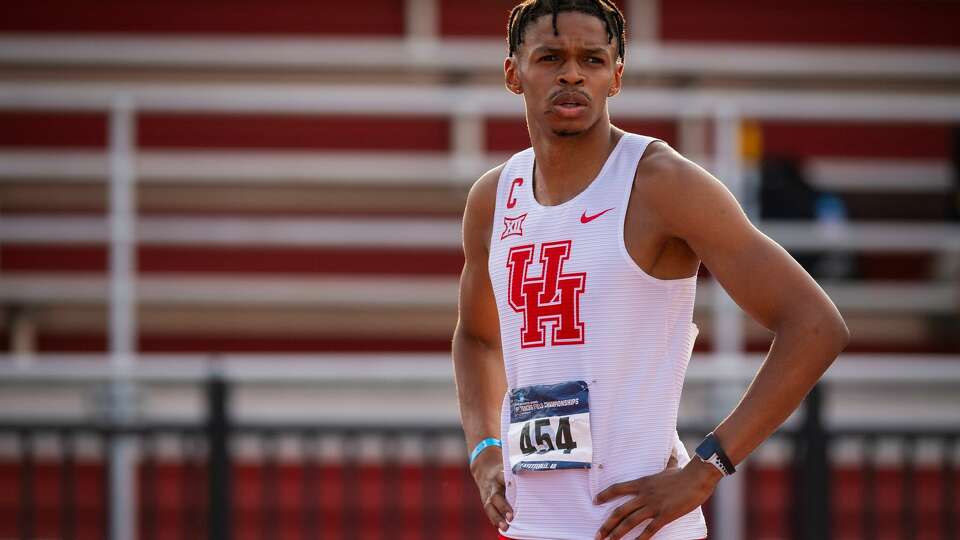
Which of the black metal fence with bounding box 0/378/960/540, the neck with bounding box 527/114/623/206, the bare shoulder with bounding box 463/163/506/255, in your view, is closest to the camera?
the neck with bounding box 527/114/623/206

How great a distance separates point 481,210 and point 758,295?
0.66 metres

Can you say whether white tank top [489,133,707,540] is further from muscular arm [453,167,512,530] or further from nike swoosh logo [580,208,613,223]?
muscular arm [453,167,512,530]

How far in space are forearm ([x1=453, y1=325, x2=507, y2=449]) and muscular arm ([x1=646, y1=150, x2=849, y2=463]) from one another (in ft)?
2.10

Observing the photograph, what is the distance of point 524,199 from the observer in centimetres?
275

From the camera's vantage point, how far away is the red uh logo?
2572 millimetres

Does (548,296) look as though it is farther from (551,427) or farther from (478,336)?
(478,336)

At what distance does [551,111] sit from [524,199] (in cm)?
21

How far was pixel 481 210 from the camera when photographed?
2.92 m

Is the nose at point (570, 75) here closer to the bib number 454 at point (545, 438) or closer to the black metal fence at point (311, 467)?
the bib number 454 at point (545, 438)

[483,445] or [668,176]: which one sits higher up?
[668,176]

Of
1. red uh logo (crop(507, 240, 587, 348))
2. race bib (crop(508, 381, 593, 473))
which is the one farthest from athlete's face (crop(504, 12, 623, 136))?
race bib (crop(508, 381, 593, 473))

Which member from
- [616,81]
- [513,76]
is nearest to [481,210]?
[513,76]

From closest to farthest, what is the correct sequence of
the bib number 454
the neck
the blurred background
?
the bib number 454, the neck, the blurred background

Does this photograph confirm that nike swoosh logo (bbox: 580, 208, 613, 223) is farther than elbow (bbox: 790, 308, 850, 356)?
Yes
